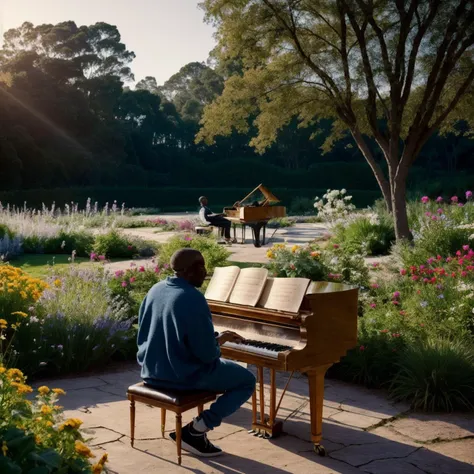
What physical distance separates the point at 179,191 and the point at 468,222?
103ft

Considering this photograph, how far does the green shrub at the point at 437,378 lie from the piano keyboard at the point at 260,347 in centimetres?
169

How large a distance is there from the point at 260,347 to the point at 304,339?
1.12 ft

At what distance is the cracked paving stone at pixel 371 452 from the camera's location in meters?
4.52

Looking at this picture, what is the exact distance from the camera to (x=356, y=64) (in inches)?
622

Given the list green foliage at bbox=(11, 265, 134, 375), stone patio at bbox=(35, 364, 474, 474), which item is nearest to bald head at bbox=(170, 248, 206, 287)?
stone patio at bbox=(35, 364, 474, 474)

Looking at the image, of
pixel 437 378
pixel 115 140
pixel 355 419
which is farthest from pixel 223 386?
pixel 115 140

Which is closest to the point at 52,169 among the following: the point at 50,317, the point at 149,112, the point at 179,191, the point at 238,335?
the point at 179,191

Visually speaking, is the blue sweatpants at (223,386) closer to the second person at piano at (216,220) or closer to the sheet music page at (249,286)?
the sheet music page at (249,286)

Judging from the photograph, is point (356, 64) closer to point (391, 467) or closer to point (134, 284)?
point (134, 284)

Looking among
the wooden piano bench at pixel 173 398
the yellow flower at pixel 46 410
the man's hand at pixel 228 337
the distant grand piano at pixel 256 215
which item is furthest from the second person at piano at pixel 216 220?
the yellow flower at pixel 46 410

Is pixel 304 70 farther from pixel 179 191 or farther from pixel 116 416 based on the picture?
pixel 179 191

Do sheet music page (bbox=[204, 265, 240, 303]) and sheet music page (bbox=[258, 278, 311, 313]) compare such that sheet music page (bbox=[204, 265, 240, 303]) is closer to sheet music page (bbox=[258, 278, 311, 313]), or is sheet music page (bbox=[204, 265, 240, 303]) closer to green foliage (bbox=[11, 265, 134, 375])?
sheet music page (bbox=[258, 278, 311, 313])

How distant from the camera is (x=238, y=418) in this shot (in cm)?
547

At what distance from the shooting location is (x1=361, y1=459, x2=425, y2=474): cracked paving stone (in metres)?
4.29
